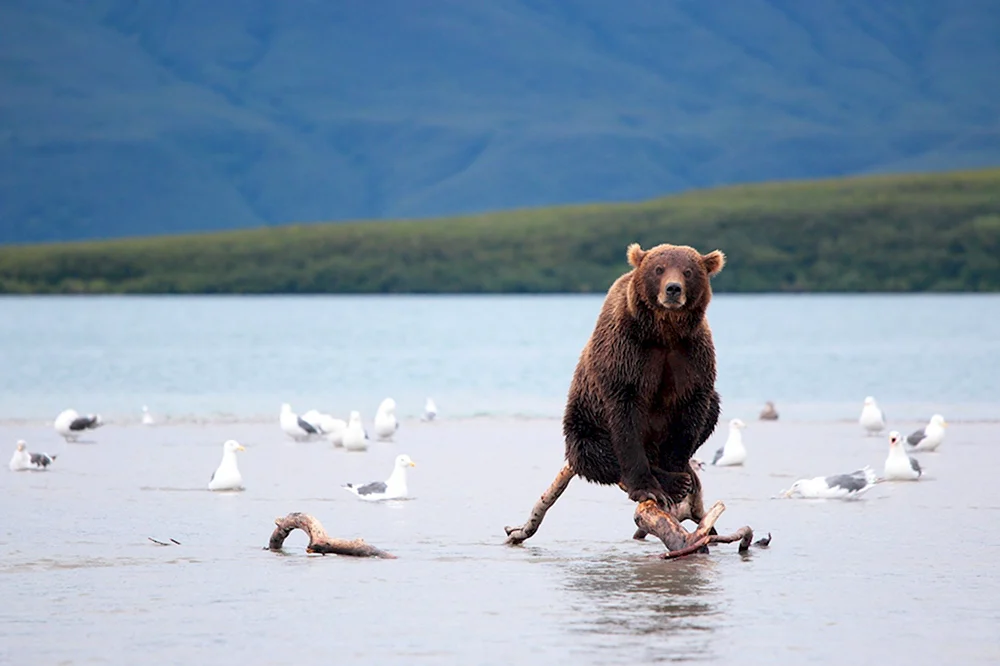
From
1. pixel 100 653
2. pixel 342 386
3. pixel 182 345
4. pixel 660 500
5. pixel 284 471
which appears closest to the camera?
pixel 100 653

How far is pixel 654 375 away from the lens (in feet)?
36.4

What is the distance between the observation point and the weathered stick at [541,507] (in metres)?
11.8

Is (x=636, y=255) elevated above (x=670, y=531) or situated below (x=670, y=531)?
above

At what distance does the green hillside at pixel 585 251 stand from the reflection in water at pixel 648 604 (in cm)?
11926

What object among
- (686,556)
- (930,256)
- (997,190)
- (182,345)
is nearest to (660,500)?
(686,556)

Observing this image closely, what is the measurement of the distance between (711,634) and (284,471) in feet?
34.0

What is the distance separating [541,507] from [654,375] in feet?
4.87

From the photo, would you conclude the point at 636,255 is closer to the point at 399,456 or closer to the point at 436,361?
the point at 399,456

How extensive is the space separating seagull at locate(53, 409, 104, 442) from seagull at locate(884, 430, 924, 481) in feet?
34.9

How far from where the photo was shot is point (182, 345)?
61.0 metres

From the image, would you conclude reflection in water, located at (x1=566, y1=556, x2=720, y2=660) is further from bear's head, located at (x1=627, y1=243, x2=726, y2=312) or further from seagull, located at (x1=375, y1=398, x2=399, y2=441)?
seagull, located at (x1=375, y1=398, x2=399, y2=441)

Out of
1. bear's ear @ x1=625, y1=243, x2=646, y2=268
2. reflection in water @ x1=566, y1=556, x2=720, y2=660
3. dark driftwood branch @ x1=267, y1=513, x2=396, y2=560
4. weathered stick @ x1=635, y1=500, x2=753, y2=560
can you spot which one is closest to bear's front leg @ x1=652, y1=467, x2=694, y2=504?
weathered stick @ x1=635, y1=500, x2=753, y2=560

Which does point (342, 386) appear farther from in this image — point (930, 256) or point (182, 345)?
point (930, 256)

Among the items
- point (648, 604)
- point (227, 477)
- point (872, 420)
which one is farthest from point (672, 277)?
point (872, 420)
